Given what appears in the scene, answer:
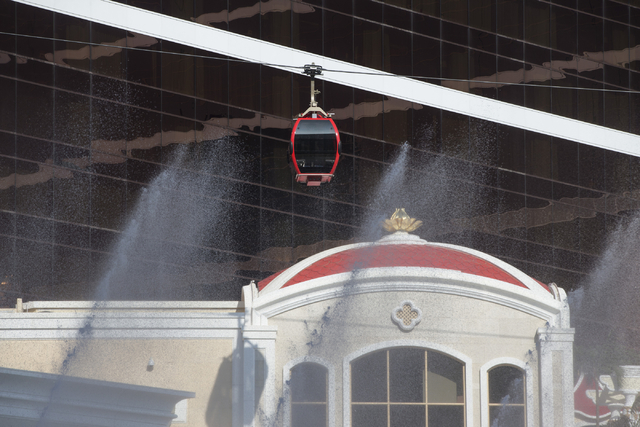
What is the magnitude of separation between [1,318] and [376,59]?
857 inches

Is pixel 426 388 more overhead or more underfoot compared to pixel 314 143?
more underfoot

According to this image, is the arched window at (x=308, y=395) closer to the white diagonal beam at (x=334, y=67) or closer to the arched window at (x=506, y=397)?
the arched window at (x=506, y=397)

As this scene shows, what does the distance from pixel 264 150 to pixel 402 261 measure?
1540cm

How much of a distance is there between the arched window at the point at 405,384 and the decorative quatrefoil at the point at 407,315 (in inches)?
25.2

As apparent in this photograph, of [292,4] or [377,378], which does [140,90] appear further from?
[377,378]

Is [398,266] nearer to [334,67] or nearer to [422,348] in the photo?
[422,348]

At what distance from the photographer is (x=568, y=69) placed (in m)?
38.8

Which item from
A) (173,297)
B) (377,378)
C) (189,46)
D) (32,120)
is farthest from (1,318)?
(189,46)

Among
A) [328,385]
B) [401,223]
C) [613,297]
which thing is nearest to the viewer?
[328,385]

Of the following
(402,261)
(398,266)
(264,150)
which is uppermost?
(264,150)

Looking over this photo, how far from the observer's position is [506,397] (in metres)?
20.7

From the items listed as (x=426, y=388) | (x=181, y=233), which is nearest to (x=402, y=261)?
(x=426, y=388)

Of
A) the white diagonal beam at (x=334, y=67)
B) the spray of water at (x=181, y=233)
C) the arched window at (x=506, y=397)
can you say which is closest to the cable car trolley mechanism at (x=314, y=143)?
the arched window at (x=506, y=397)

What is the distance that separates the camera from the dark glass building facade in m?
34.7
